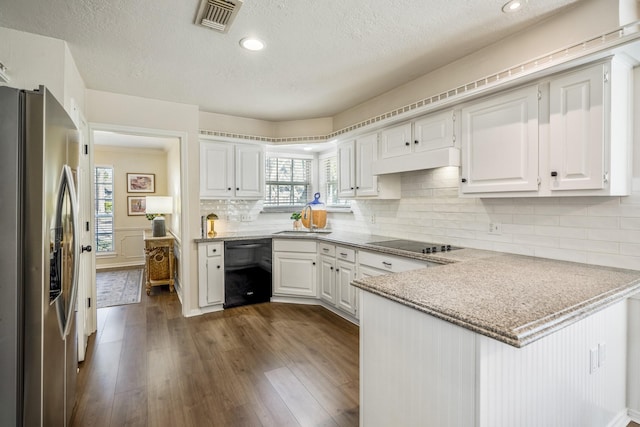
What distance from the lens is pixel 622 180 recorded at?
1.81 metres

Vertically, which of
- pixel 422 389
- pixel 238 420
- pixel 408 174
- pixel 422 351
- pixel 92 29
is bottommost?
pixel 238 420

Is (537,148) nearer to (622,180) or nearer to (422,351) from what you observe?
(622,180)

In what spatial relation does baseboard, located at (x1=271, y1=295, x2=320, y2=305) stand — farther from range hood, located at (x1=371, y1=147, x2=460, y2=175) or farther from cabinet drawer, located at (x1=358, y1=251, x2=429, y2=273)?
range hood, located at (x1=371, y1=147, x2=460, y2=175)

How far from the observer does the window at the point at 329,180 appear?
4680 mm

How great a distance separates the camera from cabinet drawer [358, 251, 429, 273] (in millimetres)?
2566

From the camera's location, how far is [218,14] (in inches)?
77.5

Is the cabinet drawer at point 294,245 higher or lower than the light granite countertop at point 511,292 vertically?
lower

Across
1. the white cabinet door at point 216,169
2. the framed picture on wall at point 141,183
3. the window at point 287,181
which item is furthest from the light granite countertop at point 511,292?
the framed picture on wall at point 141,183

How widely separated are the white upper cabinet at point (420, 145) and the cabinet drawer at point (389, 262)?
0.79m

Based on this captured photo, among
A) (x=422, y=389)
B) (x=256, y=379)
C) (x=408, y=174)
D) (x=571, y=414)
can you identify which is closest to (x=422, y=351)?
(x=422, y=389)

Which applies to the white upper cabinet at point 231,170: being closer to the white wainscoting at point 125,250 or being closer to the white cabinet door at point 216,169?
the white cabinet door at point 216,169

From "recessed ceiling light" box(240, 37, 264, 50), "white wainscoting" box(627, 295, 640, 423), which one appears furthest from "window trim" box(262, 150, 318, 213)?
"white wainscoting" box(627, 295, 640, 423)

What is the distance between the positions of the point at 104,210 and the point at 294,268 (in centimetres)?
→ 460

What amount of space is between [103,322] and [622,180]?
4630 mm
